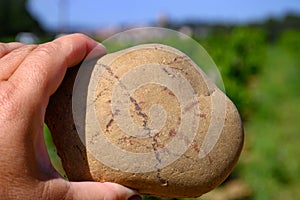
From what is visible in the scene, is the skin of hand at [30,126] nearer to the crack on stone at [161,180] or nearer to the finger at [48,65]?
the finger at [48,65]

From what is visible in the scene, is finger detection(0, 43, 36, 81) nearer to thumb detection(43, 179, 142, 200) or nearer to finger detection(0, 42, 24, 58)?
finger detection(0, 42, 24, 58)

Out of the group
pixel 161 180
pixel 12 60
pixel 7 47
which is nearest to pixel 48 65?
pixel 12 60

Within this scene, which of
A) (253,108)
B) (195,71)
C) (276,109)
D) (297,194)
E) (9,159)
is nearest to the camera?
(9,159)

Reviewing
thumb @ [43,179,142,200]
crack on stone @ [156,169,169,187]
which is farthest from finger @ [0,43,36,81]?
crack on stone @ [156,169,169,187]

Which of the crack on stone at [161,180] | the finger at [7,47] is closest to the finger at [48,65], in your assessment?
the finger at [7,47]

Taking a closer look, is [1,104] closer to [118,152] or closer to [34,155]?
[34,155]

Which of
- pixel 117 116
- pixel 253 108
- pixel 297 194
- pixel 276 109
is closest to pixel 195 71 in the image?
pixel 117 116
